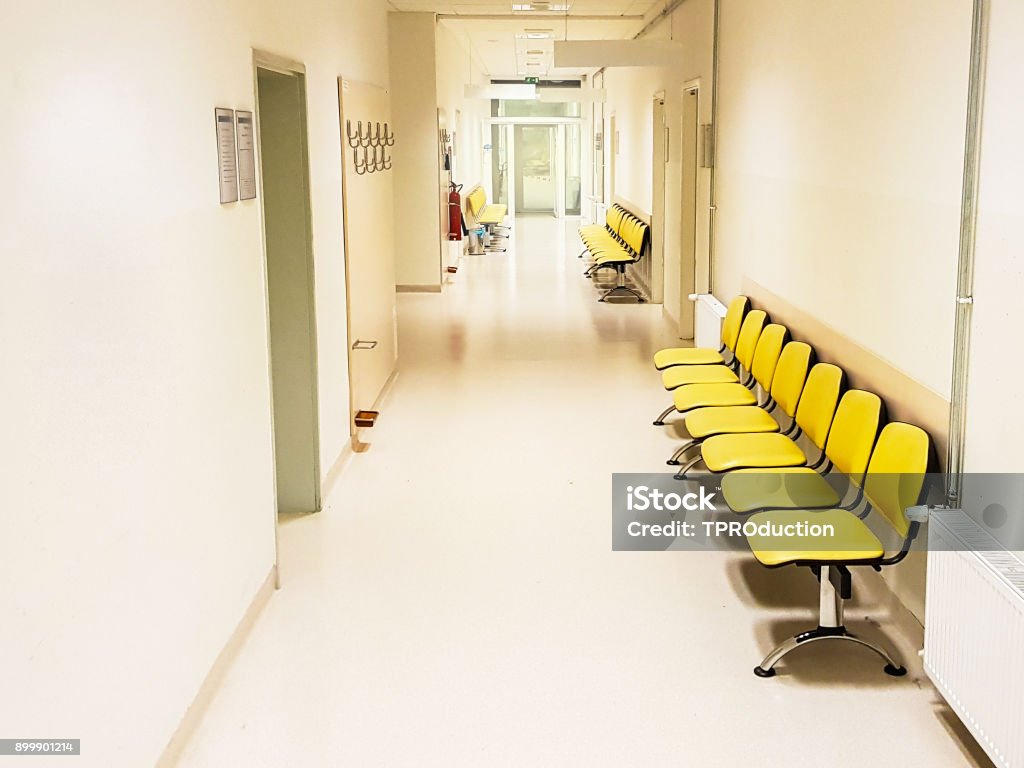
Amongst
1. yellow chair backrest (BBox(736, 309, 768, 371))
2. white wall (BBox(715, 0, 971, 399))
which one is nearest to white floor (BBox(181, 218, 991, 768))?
yellow chair backrest (BBox(736, 309, 768, 371))

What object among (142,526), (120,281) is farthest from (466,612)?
(120,281)

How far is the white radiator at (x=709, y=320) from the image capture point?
7.41 m

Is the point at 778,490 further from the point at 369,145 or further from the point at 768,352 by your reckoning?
the point at 369,145

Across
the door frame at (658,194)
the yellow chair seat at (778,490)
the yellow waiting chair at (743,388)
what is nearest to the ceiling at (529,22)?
the door frame at (658,194)

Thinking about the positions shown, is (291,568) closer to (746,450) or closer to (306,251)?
(306,251)

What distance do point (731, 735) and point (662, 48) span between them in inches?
263

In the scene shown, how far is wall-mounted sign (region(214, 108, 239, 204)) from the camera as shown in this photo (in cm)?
384

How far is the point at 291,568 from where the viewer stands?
4.89 m

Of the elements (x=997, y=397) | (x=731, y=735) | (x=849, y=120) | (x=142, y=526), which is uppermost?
(x=849, y=120)

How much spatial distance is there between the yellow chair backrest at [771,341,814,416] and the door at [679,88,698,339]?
4129mm

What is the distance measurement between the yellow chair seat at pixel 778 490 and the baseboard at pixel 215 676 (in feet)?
6.26

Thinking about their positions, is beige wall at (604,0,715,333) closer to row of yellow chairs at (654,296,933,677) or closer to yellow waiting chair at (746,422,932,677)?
row of yellow chairs at (654,296,933,677)

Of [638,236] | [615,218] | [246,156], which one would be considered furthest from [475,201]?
[246,156]

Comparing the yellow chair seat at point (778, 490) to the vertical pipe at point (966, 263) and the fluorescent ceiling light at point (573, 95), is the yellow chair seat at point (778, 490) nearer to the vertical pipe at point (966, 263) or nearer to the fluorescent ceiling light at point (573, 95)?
the vertical pipe at point (966, 263)
